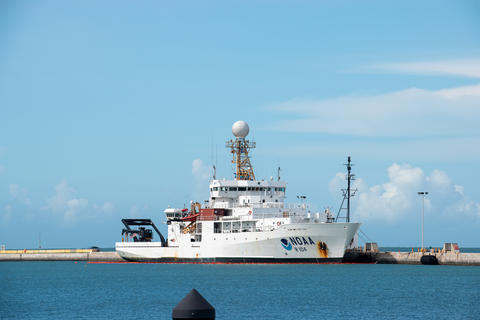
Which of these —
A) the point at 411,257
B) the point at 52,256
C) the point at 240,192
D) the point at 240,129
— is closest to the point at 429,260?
the point at 411,257

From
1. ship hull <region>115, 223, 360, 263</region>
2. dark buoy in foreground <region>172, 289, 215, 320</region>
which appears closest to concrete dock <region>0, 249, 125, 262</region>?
ship hull <region>115, 223, 360, 263</region>

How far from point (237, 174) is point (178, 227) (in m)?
8.75

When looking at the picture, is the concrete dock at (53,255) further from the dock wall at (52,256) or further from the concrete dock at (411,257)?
the concrete dock at (411,257)

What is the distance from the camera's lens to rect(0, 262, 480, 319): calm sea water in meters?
43.2

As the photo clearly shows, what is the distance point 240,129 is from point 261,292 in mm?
34415

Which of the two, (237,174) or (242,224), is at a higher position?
(237,174)

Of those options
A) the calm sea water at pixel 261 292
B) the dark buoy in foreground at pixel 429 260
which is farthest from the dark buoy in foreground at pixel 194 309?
the dark buoy in foreground at pixel 429 260

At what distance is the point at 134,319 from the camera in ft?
134

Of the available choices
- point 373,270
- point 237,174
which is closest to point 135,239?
point 237,174

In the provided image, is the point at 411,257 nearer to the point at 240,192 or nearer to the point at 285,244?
the point at 285,244

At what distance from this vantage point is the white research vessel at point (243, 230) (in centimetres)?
7044

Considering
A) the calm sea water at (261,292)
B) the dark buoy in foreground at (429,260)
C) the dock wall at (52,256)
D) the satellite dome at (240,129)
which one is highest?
the satellite dome at (240,129)

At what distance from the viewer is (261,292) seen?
5269cm

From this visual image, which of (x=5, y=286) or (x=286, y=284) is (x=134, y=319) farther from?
(x=5, y=286)
